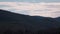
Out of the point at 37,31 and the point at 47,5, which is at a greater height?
the point at 47,5

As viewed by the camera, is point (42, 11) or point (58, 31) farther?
point (42, 11)

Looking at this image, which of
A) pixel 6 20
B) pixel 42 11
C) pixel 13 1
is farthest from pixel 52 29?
pixel 13 1

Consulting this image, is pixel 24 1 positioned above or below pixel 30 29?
above

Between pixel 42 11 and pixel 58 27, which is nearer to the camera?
pixel 58 27

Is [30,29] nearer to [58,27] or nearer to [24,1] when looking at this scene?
[58,27]

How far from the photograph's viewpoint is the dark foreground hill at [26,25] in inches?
23.9

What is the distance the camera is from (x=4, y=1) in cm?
128

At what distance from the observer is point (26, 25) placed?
63 cm

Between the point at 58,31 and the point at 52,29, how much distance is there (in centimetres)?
3

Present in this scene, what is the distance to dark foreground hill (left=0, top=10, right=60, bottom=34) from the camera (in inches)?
23.9

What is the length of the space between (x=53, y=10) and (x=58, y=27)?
62cm

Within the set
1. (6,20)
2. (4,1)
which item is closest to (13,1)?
(4,1)

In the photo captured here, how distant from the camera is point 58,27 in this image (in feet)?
2.09

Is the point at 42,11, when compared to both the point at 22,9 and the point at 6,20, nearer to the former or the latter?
the point at 22,9
